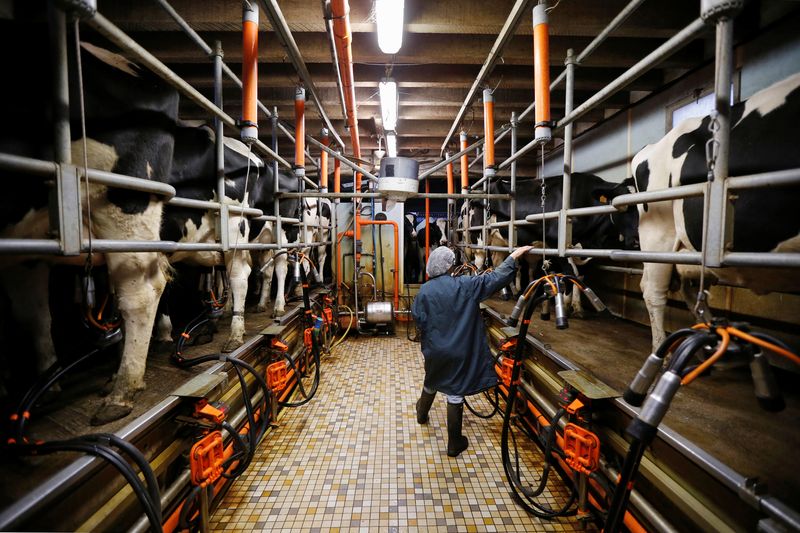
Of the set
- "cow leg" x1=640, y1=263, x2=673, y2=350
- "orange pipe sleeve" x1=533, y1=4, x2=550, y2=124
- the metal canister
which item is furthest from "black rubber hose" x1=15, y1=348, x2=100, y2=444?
the metal canister

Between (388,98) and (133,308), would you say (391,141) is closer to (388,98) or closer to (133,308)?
(388,98)

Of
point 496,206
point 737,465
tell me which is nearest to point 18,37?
point 737,465

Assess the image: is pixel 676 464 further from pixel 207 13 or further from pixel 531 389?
pixel 207 13

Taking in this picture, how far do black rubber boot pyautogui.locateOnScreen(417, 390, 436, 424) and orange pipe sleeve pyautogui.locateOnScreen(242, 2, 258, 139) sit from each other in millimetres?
2305

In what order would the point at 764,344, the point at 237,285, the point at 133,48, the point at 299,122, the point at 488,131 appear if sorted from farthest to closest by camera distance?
the point at 299,122 → the point at 488,131 → the point at 237,285 → the point at 133,48 → the point at 764,344

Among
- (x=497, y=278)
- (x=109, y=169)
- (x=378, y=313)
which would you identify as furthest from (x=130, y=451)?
(x=378, y=313)

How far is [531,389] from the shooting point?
2389 mm

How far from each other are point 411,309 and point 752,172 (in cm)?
197

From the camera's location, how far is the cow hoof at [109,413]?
1.44 meters

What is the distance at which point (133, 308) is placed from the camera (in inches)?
67.6

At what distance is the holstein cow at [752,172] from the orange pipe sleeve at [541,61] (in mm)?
762

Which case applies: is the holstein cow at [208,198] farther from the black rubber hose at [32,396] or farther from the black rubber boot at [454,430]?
the black rubber boot at [454,430]

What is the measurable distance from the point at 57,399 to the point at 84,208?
3.33 ft

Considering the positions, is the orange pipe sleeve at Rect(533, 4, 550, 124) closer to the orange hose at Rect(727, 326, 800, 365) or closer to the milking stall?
the milking stall
